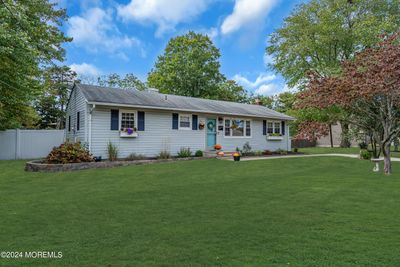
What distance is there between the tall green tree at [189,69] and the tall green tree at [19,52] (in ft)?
45.9

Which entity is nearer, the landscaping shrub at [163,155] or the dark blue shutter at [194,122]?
the landscaping shrub at [163,155]

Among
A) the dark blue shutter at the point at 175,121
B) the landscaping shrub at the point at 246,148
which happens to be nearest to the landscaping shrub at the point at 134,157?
the dark blue shutter at the point at 175,121

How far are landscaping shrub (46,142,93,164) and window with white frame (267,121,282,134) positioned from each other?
39.7ft

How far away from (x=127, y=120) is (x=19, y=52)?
203 inches

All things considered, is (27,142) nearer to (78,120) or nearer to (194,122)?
(78,120)

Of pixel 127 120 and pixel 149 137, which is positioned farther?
pixel 149 137

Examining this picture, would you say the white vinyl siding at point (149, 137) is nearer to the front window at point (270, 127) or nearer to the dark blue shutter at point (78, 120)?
the dark blue shutter at point (78, 120)

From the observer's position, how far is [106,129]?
1346cm

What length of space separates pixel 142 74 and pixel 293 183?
3177 centimetres

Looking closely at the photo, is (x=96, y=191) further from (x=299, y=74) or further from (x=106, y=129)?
(x=299, y=74)

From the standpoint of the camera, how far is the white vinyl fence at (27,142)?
1545 centimetres

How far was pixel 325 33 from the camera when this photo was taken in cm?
2345

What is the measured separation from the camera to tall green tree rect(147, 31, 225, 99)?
1233 inches

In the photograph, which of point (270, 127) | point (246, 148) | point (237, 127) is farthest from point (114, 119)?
point (270, 127)
